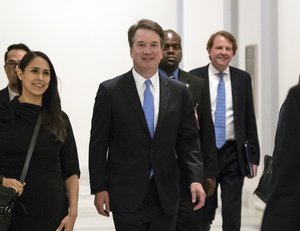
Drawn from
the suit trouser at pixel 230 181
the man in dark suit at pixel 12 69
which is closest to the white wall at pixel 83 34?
the suit trouser at pixel 230 181

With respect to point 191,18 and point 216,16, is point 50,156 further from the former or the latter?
point 191,18

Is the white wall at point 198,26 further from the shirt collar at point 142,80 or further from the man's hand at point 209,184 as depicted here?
the shirt collar at point 142,80

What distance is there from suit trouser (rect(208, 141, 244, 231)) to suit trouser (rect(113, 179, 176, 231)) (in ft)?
6.78

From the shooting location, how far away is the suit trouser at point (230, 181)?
6.35 m

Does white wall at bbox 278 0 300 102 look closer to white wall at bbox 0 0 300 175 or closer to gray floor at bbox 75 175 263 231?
gray floor at bbox 75 175 263 231

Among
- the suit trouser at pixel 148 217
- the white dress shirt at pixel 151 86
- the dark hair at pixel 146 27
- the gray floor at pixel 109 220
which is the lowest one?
the gray floor at pixel 109 220

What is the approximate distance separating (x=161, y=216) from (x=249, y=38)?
18.5 ft

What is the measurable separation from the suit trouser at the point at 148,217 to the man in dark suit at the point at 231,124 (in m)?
1.94

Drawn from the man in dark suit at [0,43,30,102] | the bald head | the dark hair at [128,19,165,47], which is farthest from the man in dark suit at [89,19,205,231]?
the man in dark suit at [0,43,30,102]

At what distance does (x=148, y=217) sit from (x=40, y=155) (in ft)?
2.46

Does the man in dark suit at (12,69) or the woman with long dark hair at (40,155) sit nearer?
the woman with long dark hair at (40,155)

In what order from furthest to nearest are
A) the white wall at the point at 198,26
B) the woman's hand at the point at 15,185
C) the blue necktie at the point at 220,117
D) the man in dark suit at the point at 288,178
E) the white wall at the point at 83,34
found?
the white wall at the point at 83,34, the white wall at the point at 198,26, the blue necktie at the point at 220,117, the woman's hand at the point at 15,185, the man in dark suit at the point at 288,178

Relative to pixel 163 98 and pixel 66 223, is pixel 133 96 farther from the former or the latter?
pixel 66 223

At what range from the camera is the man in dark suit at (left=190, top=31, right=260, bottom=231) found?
6355 mm
